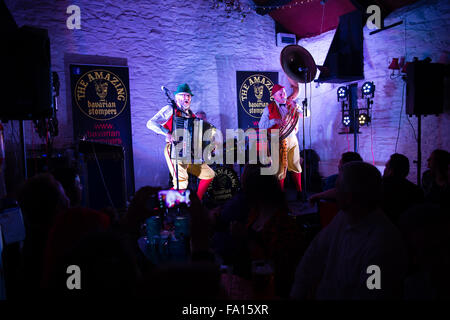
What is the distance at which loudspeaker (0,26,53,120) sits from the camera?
119 inches

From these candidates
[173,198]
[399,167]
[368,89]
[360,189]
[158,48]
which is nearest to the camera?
[360,189]

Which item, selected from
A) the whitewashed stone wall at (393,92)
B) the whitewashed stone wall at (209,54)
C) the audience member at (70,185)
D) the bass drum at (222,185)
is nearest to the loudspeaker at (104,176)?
the whitewashed stone wall at (209,54)

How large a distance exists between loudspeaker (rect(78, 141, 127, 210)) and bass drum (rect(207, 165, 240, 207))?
1.60 meters

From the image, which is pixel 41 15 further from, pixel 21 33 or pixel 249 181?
pixel 249 181

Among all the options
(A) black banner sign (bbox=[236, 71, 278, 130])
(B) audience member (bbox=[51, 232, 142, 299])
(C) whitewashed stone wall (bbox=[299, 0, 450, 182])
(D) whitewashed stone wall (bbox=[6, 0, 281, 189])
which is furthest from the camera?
(A) black banner sign (bbox=[236, 71, 278, 130])

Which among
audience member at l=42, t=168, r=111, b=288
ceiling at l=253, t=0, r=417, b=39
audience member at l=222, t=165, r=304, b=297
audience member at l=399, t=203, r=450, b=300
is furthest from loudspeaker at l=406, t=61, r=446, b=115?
audience member at l=42, t=168, r=111, b=288

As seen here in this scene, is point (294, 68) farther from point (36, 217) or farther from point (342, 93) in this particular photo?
point (36, 217)

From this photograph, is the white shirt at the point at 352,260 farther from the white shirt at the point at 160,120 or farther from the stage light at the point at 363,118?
the stage light at the point at 363,118

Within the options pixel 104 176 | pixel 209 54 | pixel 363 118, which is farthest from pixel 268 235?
pixel 209 54

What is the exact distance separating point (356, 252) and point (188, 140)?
13.1 feet

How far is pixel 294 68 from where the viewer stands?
5.93m

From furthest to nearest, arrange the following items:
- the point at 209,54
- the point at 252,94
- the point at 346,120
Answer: the point at 252,94, the point at 209,54, the point at 346,120

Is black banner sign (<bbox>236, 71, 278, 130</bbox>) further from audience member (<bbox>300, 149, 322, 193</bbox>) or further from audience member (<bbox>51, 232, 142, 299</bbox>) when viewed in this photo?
audience member (<bbox>51, 232, 142, 299</bbox>)

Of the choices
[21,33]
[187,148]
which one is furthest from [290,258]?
[187,148]
